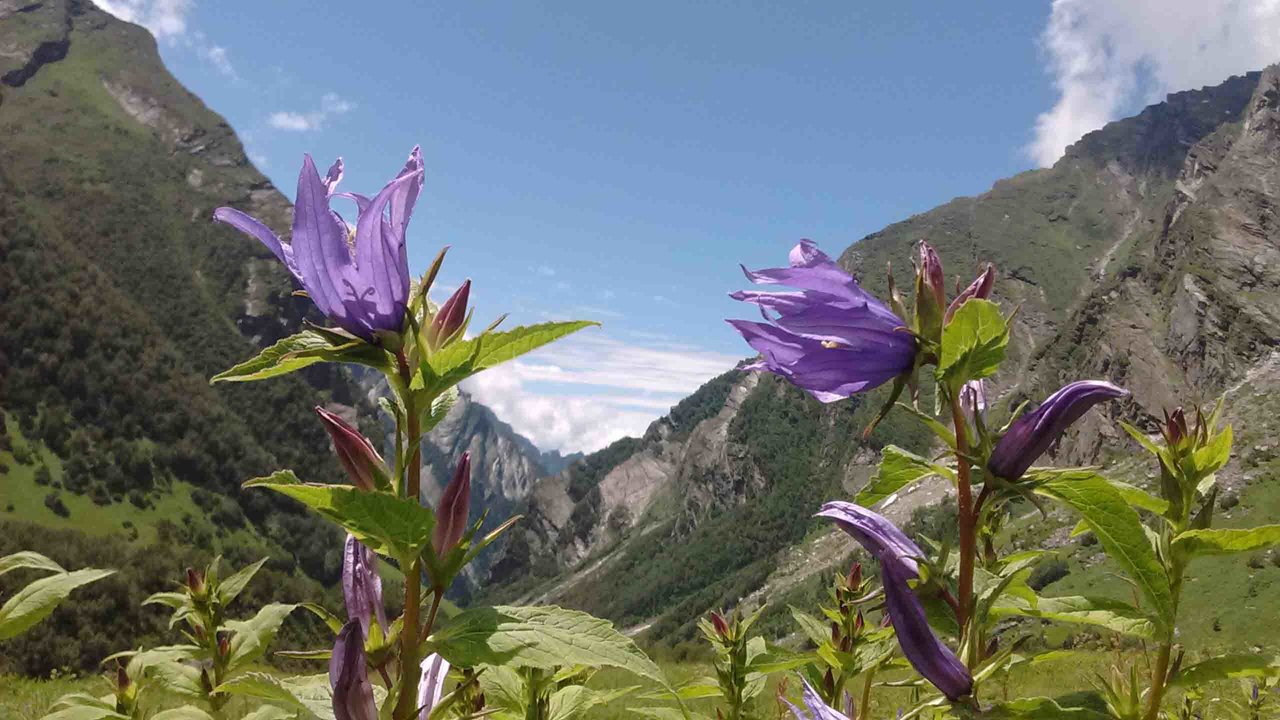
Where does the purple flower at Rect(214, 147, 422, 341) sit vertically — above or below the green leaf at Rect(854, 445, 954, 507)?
above

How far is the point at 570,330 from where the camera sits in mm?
1748

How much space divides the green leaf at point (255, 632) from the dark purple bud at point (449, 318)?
2.02m

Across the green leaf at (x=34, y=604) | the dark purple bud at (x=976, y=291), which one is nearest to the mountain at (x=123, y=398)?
the green leaf at (x=34, y=604)

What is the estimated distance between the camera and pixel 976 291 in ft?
6.98

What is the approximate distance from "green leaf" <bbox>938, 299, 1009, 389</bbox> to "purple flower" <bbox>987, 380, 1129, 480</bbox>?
0.16 m

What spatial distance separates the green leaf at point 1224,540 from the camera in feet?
6.31

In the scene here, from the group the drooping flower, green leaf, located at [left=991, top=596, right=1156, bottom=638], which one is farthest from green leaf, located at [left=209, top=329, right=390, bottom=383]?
green leaf, located at [left=991, top=596, right=1156, bottom=638]

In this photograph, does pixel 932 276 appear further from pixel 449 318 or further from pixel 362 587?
pixel 362 587

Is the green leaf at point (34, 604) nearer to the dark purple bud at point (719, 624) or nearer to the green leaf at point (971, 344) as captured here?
the green leaf at point (971, 344)

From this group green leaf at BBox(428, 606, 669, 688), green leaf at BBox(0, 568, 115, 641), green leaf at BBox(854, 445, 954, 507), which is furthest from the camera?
green leaf at BBox(0, 568, 115, 641)

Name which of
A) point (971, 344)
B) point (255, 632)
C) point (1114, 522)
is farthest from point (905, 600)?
point (255, 632)

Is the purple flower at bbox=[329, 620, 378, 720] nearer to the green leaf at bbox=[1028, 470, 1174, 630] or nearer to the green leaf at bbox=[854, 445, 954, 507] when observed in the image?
the green leaf at bbox=[854, 445, 954, 507]

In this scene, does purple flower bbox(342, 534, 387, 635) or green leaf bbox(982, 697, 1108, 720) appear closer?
green leaf bbox(982, 697, 1108, 720)

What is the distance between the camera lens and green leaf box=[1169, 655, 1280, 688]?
2010mm
